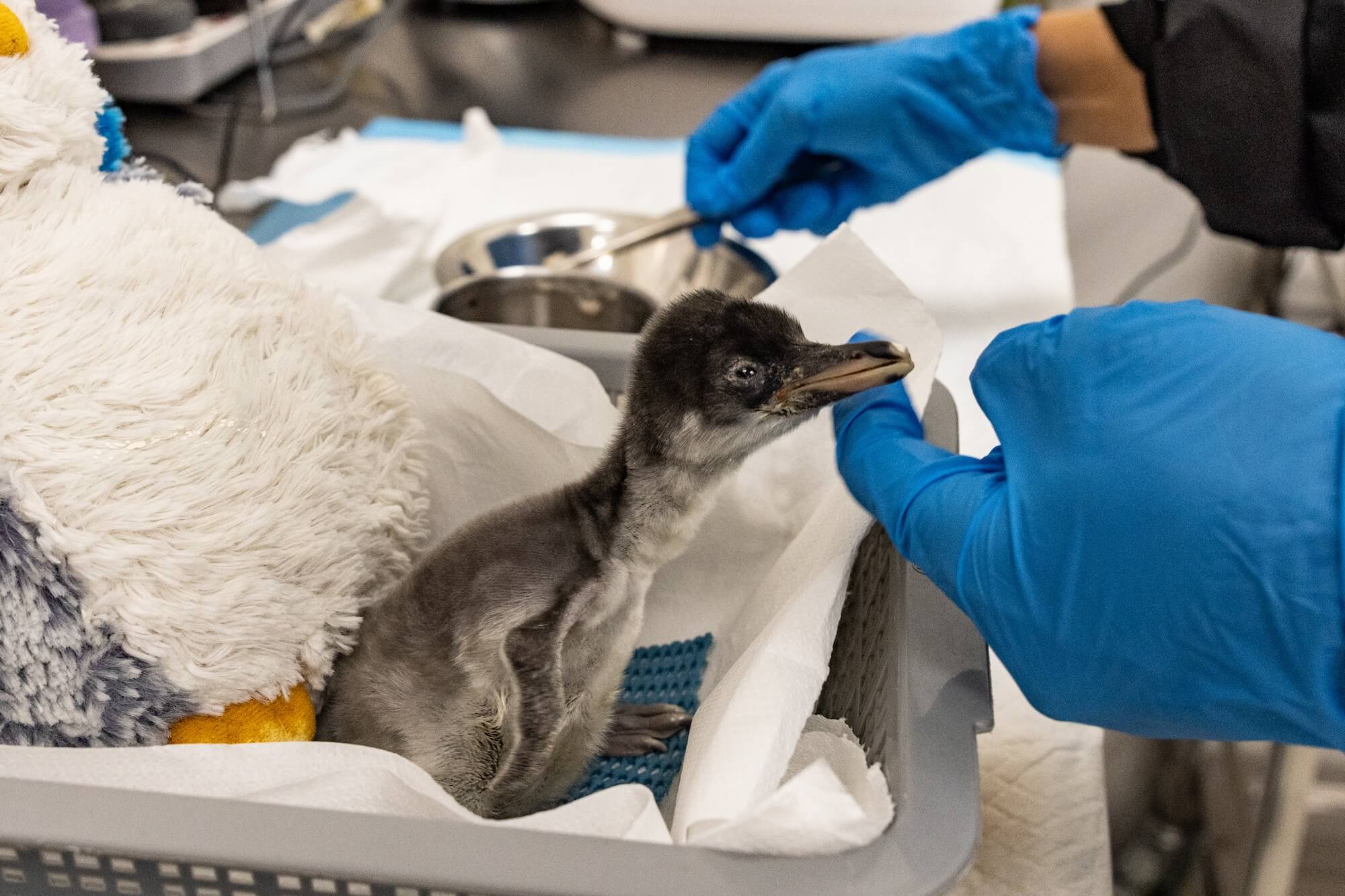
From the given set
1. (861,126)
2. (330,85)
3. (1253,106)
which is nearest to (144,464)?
(861,126)

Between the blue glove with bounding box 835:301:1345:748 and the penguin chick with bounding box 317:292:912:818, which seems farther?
the penguin chick with bounding box 317:292:912:818

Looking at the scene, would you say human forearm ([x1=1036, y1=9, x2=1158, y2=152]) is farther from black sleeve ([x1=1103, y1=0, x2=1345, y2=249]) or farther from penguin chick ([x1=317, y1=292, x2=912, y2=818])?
penguin chick ([x1=317, y1=292, x2=912, y2=818])

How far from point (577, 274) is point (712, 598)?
1.16 ft

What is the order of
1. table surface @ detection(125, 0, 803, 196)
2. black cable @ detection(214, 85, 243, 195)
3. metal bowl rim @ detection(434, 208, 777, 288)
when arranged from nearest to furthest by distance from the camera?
metal bowl rim @ detection(434, 208, 777, 288) < black cable @ detection(214, 85, 243, 195) < table surface @ detection(125, 0, 803, 196)

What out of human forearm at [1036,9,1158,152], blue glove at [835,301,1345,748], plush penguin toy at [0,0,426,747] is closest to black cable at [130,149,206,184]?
plush penguin toy at [0,0,426,747]

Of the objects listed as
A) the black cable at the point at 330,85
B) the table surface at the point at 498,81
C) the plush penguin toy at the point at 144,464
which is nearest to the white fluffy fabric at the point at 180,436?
the plush penguin toy at the point at 144,464

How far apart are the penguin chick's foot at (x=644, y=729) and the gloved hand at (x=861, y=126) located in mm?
528

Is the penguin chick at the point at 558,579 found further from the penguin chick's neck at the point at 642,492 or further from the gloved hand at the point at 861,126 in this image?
the gloved hand at the point at 861,126

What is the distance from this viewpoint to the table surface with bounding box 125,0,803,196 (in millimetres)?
1505

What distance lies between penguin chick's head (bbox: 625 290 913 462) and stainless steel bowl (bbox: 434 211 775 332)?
34 centimetres

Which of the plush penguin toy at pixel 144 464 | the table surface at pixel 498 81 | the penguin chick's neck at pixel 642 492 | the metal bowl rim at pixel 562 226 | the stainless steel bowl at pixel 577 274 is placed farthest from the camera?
the table surface at pixel 498 81

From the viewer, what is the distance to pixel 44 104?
0.57m

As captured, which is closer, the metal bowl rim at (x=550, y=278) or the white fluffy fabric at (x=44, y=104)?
the white fluffy fabric at (x=44, y=104)

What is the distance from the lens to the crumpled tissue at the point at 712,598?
0.49m
